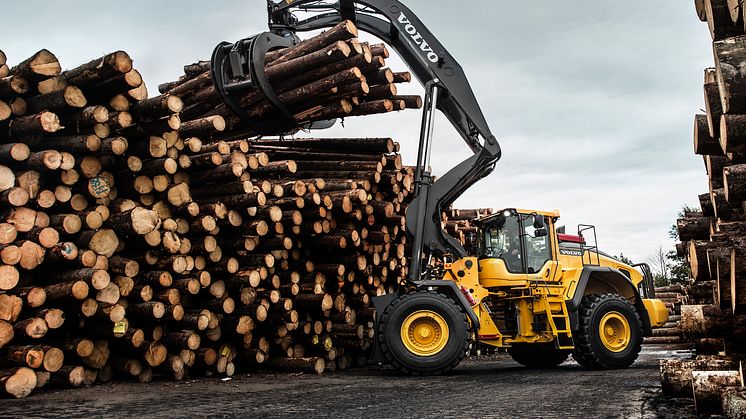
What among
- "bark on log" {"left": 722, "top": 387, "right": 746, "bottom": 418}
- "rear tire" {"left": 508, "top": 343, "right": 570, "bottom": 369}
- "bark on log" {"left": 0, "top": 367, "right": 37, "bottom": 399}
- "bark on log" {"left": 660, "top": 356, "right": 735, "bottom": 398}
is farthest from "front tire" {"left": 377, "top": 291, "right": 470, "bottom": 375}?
"bark on log" {"left": 722, "top": 387, "right": 746, "bottom": 418}

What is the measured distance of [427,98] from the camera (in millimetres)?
9898

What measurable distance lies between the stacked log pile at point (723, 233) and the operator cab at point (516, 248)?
320 cm

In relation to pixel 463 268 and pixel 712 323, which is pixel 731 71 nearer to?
pixel 712 323

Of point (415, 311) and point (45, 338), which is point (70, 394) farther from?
point (415, 311)

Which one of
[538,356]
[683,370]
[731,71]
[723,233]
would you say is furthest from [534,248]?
[731,71]

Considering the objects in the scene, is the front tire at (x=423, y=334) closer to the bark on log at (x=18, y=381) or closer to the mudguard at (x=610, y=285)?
the mudguard at (x=610, y=285)

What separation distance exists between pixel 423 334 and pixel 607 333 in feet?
9.51

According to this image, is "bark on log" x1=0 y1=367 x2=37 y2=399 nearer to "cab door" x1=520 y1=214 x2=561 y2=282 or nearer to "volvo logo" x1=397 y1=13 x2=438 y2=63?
"cab door" x1=520 y1=214 x2=561 y2=282

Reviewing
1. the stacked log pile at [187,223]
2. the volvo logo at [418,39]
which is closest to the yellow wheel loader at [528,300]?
the stacked log pile at [187,223]

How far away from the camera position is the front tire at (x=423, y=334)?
8.32m

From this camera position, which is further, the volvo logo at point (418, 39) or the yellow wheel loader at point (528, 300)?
the volvo logo at point (418, 39)

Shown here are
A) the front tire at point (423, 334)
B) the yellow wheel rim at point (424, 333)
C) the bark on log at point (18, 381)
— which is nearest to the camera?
the bark on log at point (18, 381)

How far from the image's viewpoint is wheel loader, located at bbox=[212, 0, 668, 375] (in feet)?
27.9

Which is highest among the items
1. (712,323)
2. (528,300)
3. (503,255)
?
(503,255)
